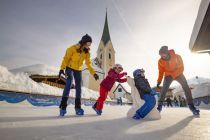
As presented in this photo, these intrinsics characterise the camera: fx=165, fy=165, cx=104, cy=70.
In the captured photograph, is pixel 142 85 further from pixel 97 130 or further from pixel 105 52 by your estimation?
pixel 105 52

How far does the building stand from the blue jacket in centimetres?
107

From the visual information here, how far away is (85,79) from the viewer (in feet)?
154

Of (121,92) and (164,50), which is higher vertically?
(121,92)

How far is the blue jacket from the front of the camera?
121 inches

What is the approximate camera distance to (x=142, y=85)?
314cm

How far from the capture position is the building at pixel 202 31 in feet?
6.45

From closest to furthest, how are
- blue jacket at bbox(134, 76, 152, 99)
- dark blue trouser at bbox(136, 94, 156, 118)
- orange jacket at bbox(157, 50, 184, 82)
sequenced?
dark blue trouser at bbox(136, 94, 156, 118) → blue jacket at bbox(134, 76, 152, 99) → orange jacket at bbox(157, 50, 184, 82)

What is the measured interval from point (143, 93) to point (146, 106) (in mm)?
263

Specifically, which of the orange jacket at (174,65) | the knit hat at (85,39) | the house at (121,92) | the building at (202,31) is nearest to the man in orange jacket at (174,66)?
the orange jacket at (174,65)

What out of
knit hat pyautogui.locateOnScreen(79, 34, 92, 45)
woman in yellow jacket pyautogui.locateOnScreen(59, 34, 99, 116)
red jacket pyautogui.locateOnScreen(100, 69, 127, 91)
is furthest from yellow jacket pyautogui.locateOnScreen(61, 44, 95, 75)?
red jacket pyautogui.locateOnScreen(100, 69, 127, 91)

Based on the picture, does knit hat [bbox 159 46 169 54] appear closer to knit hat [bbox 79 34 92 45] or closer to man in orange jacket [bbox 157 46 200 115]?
man in orange jacket [bbox 157 46 200 115]

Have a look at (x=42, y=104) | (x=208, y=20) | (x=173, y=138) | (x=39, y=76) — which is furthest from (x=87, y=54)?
(x=39, y=76)

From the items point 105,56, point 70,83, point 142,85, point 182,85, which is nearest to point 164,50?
point 182,85

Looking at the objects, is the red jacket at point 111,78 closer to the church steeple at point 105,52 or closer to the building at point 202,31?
the building at point 202,31
